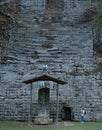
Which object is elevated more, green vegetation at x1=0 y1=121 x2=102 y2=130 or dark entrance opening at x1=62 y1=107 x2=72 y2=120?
dark entrance opening at x1=62 y1=107 x2=72 y2=120

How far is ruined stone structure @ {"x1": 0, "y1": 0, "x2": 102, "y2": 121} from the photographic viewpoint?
30056 mm

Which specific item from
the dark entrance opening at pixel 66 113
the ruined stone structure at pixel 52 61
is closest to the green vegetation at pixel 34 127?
the ruined stone structure at pixel 52 61

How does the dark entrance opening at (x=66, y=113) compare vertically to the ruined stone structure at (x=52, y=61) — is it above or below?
below

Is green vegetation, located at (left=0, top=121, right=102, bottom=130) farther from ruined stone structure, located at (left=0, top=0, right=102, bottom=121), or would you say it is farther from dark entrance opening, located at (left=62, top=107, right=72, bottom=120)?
dark entrance opening, located at (left=62, top=107, right=72, bottom=120)

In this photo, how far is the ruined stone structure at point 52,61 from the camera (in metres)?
30.1

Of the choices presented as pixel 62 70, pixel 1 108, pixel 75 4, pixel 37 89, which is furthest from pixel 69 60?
pixel 75 4

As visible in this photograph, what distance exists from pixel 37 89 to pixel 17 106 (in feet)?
6.27

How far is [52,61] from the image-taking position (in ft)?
112

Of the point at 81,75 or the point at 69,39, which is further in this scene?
the point at 69,39

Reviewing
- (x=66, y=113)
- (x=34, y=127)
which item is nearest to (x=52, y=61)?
(x=66, y=113)

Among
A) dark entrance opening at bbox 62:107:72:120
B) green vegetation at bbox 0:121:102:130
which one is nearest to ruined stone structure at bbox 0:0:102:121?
dark entrance opening at bbox 62:107:72:120

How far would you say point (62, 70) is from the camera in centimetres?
3303

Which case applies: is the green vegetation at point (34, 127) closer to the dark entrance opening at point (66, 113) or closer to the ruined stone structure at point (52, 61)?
the ruined stone structure at point (52, 61)

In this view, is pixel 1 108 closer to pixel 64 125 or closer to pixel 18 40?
pixel 64 125
